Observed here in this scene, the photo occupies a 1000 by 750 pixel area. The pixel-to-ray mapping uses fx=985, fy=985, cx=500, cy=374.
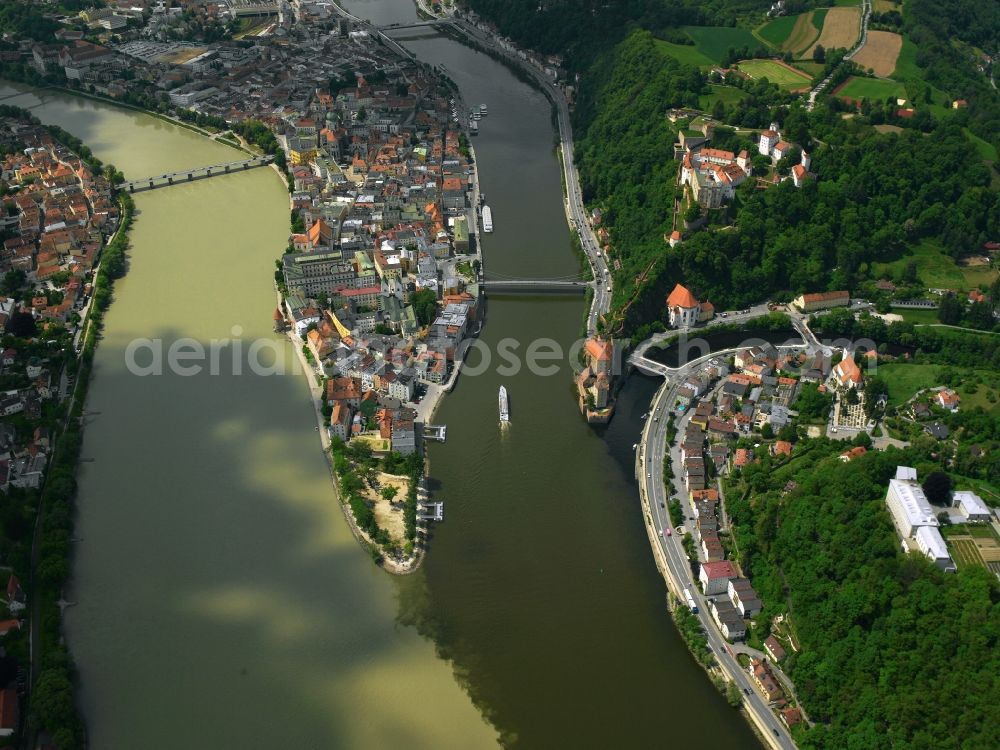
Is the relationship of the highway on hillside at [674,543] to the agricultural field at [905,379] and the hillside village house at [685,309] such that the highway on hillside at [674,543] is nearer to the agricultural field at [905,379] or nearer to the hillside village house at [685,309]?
the hillside village house at [685,309]

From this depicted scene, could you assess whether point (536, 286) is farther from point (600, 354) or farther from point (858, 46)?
point (858, 46)

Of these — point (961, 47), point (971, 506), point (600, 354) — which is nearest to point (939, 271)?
point (600, 354)

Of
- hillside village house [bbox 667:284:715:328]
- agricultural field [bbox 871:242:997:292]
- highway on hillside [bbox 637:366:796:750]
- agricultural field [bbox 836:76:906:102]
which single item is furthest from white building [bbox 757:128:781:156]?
highway on hillside [bbox 637:366:796:750]

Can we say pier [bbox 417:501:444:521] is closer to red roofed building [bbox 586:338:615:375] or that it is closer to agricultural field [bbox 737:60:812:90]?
red roofed building [bbox 586:338:615:375]

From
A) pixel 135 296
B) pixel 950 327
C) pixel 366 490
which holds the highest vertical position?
pixel 950 327

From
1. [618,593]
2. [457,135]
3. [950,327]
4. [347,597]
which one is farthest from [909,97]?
[347,597]

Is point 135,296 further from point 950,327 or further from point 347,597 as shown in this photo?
point 950,327
